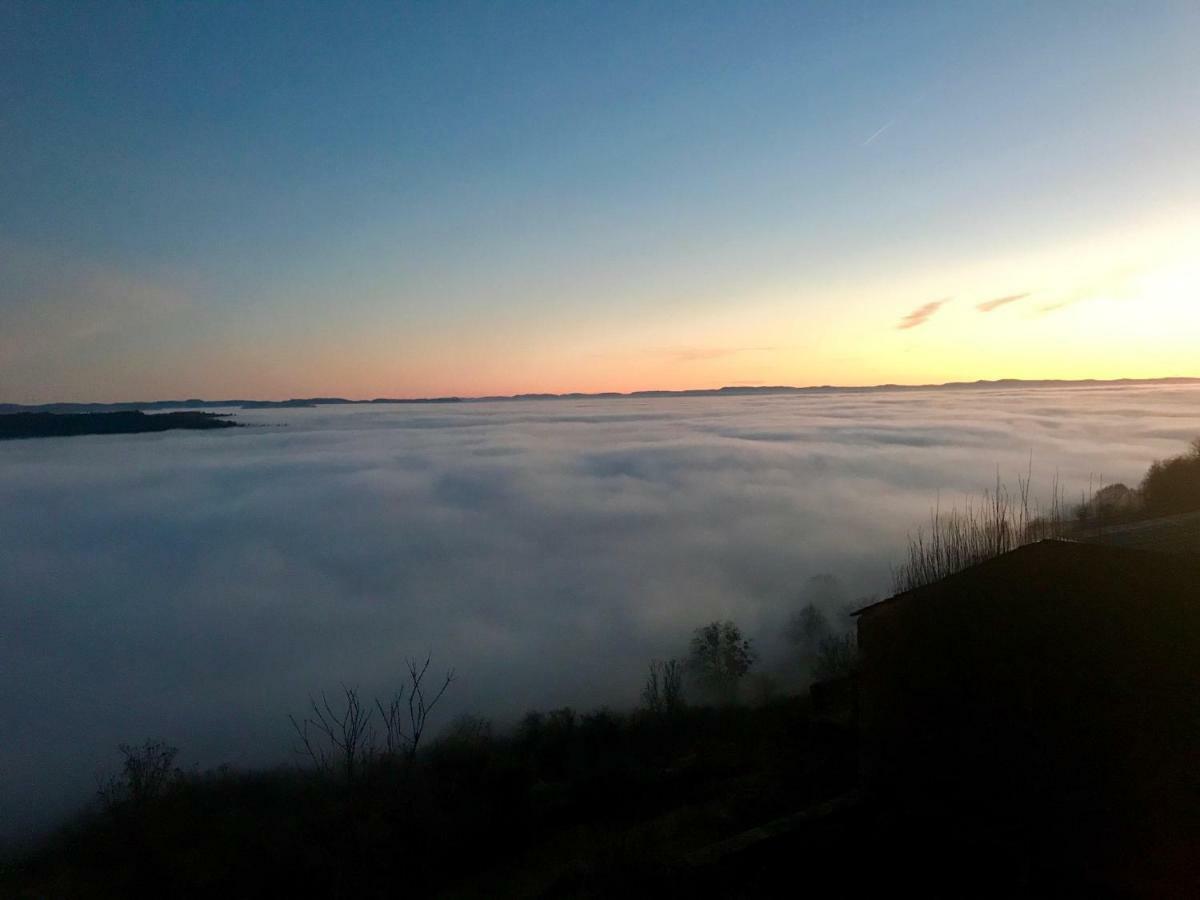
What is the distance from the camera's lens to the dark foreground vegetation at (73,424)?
429 feet

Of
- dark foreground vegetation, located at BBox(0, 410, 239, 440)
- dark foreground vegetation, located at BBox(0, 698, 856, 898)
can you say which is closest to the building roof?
dark foreground vegetation, located at BBox(0, 698, 856, 898)

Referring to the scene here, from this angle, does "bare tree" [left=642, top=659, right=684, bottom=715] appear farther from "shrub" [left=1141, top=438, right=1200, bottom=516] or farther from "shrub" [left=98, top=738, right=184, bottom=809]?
"shrub" [left=1141, top=438, right=1200, bottom=516]

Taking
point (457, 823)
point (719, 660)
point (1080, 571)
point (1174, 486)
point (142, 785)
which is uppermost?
point (1080, 571)

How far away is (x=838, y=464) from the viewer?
9019 centimetres

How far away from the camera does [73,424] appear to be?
138m

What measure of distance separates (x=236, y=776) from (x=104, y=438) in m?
179

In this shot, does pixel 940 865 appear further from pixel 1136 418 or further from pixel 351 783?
pixel 1136 418

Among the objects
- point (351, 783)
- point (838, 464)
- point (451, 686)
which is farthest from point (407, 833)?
point (838, 464)

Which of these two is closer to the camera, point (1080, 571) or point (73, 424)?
point (1080, 571)

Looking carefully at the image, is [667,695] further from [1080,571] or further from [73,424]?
[73,424]

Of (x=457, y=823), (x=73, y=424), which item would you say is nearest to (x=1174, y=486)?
(x=457, y=823)

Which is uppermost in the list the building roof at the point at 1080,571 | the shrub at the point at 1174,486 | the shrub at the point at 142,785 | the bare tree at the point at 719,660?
the building roof at the point at 1080,571

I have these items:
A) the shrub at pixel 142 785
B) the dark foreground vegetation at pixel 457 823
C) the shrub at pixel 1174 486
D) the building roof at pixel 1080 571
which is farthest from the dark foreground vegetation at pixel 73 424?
the shrub at pixel 1174 486

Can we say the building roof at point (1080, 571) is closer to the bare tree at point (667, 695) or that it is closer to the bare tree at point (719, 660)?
the bare tree at point (667, 695)
